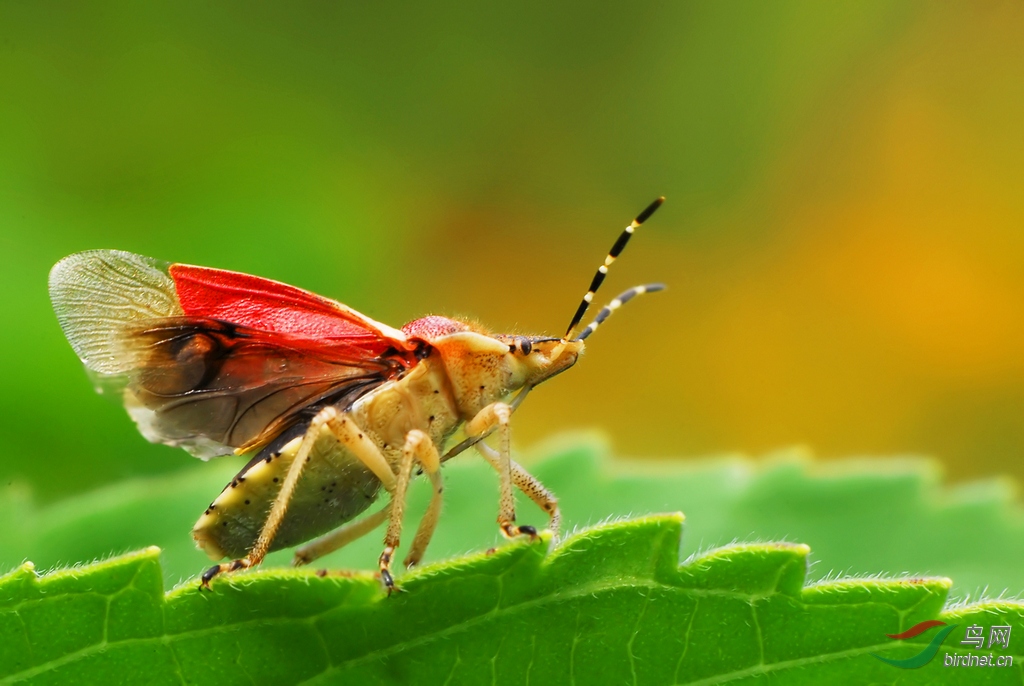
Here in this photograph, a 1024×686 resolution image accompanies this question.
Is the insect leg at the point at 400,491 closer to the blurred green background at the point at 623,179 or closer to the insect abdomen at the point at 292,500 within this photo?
the insect abdomen at the point at 292,500

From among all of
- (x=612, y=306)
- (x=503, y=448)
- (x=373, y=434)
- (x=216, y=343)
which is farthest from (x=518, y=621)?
(x=612, y=306)

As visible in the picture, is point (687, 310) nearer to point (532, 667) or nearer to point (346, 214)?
point (346, 214)

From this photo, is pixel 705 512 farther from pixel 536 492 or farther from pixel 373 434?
pixel 373 434

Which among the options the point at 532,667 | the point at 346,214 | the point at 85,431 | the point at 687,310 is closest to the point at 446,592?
the point at 532,667

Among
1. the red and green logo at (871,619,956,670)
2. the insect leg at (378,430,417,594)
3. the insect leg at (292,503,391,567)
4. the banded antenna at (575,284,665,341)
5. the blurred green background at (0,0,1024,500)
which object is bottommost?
the insect leg at (292,503,391,567)

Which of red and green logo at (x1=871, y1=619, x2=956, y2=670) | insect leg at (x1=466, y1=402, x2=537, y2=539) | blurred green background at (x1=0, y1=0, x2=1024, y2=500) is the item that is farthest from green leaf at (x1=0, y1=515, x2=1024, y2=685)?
blurred green background at (x1=0, y1=0, x2=1024, y2=500)

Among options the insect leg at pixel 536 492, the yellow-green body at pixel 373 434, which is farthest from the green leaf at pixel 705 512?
the yellow-green body at pixel 373 434

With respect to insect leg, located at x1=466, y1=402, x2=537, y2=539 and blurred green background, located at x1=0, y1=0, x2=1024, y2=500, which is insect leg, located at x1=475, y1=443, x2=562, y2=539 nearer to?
insect leg, located at x1=466, y1=402, x2=537, y2=539
